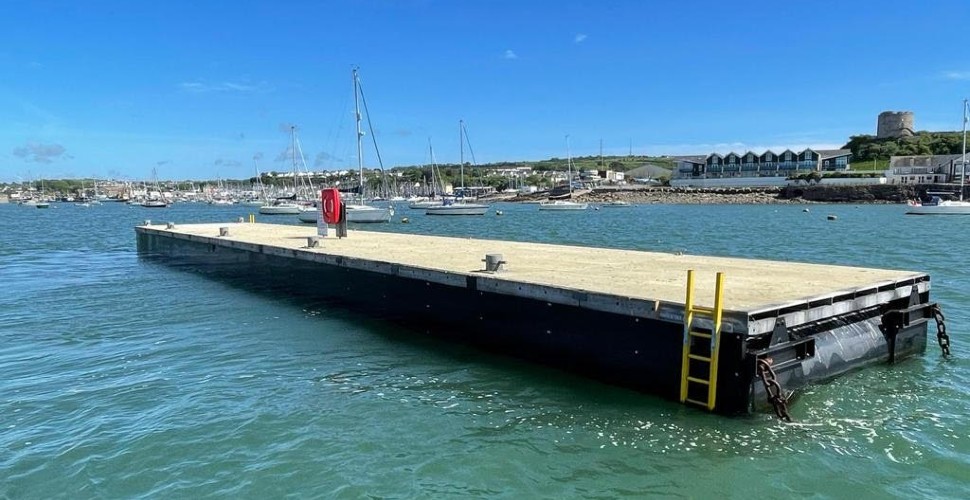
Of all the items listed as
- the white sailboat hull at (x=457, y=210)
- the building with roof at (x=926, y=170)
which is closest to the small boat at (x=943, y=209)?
the building with roof at (x=926, y=170)

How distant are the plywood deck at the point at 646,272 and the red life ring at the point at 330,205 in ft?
15.1

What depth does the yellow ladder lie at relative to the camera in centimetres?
897

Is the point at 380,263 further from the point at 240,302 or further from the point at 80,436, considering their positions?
Answer: the point at 80,436

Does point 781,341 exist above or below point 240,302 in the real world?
above

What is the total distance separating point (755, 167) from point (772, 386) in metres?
169

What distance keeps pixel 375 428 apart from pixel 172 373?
5.18 metres

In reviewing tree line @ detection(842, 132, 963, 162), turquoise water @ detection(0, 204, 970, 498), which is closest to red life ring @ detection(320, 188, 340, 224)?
turquoise water @ detection(0, 204, 970, 498)

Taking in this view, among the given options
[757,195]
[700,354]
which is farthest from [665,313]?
[757,195]

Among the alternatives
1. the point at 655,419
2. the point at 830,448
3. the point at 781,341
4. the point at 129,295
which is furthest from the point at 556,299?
the point at 129,295

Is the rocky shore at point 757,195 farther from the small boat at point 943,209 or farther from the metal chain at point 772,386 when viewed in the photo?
the metal chain at point 772,386

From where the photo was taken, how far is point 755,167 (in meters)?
164

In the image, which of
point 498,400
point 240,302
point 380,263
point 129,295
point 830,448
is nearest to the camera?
point 830,448

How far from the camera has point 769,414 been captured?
361 inches

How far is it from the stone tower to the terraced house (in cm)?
3843
